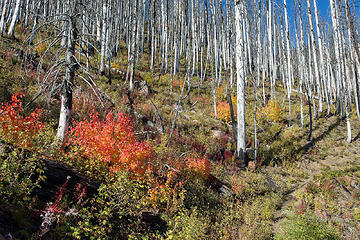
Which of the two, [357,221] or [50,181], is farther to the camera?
[357,221]

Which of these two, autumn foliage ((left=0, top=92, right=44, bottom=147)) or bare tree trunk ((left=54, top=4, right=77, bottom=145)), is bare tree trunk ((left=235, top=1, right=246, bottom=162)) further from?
autumn foliage ((left=0, top=92, right=44, bottom=147))

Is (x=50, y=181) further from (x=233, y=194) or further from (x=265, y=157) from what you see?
(x=265, y=157)

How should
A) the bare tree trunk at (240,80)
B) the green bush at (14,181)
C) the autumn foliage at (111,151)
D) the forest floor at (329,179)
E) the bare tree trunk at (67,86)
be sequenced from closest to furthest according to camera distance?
the green bush at (14,181), the autumn foliage at (111,151), the bare tree trunk at (67,86), the forest floor at (329,179), the bare tree trunk at (240,80)

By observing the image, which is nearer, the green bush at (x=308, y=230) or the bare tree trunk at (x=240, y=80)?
the green bush at (x=308, y=230)

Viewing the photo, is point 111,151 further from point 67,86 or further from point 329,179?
point 329,179

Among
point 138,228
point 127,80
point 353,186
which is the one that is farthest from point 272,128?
point 138,228

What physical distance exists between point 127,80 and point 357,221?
565 inches

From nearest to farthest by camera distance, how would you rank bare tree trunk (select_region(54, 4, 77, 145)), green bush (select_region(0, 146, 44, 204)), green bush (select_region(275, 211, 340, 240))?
green bush (select_region(0, 146, 44, 204)) → green bush (select_region(275, 211, 340, 240)) → bare tree trunk (select_region(54, 4, 77, 145))

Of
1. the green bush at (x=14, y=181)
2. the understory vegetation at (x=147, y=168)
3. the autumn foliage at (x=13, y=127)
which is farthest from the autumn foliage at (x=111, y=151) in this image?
the green bush at (x=14, y=181)

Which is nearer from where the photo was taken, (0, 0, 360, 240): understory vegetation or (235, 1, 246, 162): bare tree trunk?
(0, 0, 360, 240): understory vegetation

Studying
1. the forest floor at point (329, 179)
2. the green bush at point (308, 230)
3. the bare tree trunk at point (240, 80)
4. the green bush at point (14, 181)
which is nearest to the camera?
the green bush at point (14, 181)

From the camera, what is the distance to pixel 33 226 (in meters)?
2.98

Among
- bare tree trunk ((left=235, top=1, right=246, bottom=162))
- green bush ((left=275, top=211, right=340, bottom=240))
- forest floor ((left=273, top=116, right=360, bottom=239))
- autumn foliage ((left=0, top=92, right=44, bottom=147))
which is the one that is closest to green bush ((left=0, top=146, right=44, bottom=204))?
autumn foliage ((left=0, top=92, right=44, bottom=147))

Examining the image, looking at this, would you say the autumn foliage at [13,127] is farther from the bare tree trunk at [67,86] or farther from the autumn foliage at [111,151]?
the bare tree trunk at [67,86]
